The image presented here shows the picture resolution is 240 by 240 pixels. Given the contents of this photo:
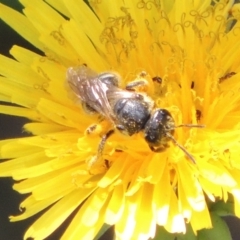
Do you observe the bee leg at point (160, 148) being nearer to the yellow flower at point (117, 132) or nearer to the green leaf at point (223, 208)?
the yellow flower at point (117, 132)

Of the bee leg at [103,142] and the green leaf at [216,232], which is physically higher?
the bee leg at [103,142]

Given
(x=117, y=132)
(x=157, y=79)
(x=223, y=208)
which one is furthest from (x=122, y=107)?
(x=223, y=208)

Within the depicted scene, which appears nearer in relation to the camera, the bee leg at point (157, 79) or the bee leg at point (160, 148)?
the bee leg at point (160, 148)

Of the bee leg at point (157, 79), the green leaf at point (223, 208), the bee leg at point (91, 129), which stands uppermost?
the bee leg at point (157, 79)

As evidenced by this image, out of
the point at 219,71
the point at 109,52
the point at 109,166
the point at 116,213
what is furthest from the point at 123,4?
the point at 116,213

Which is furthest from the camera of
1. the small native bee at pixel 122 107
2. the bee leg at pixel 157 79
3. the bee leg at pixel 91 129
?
the bee leg at pixel 157 79

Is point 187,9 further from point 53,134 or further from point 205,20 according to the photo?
point 53,134

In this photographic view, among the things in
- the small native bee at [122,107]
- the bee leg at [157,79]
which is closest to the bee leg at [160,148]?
the small native bee at [122,107]
